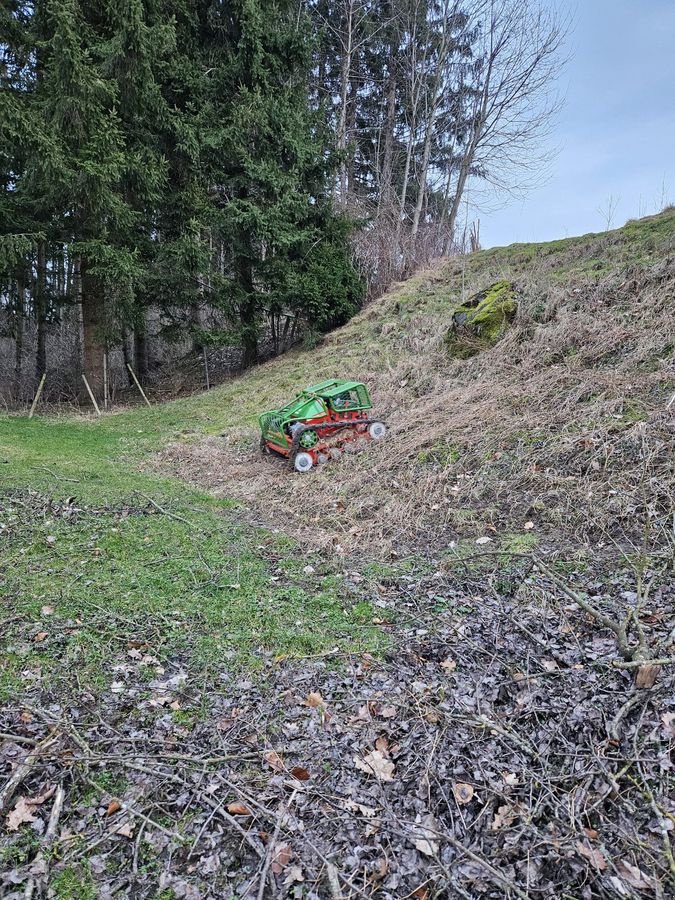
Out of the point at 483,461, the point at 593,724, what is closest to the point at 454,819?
the point at 593,724

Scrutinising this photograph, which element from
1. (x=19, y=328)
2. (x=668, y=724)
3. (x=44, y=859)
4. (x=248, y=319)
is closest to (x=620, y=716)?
(x=668, y=724)

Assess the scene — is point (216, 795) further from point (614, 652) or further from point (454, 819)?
point (614, 652)

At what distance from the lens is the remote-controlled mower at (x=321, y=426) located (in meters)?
7.19

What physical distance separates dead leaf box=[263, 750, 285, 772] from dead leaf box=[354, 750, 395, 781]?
0.38m

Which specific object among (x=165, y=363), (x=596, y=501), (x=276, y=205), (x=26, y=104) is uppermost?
(x=26, y=104)

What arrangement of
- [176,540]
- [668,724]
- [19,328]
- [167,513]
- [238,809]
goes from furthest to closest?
1. [19,328]
2. [167,513]
3. [176,540]
4. [668,724]
5. [238,809]

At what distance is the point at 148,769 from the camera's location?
2.31m

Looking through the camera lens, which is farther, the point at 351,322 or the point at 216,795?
the point at 351,322

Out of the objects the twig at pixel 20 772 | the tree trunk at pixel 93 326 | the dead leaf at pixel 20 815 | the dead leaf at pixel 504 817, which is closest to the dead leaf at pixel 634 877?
the dead leaf at pixel 504 817

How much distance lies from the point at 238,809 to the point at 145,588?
2.25 m

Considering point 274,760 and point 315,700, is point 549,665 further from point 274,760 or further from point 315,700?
point 274,760

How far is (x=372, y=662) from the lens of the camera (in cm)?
311

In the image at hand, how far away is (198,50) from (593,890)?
60.1ft

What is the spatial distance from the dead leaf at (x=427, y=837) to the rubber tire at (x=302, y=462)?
532cm
